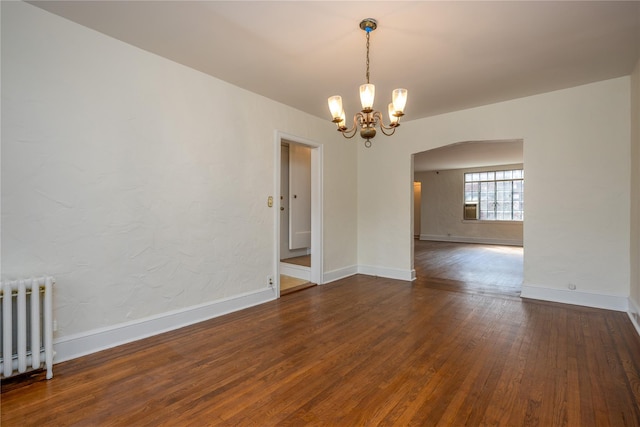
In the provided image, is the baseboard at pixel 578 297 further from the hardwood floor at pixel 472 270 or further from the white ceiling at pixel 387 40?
the white ceiling at pixel 387 40

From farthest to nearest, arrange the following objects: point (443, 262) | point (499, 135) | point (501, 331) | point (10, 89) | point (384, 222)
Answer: point (443, 262) < point (384, 222) < point (499, 135) < point (501, 331) < point (10, 89)

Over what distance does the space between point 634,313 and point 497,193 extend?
25.7ft

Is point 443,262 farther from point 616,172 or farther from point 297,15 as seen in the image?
point 297,15

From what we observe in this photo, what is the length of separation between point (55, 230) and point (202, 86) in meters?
1.87

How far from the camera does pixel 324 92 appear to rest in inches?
145

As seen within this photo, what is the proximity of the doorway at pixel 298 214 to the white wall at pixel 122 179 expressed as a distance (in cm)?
61

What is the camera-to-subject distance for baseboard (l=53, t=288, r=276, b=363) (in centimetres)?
235

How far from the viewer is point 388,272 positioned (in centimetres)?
515

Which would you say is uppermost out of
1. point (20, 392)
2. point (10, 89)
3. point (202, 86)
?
point (202, 86)

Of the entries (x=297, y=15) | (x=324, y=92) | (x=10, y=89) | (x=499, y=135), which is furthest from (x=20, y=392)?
(x=499, y=135)

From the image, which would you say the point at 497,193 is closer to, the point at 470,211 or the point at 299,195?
the point at 470,211

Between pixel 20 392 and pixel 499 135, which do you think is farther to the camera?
pixel 499 135

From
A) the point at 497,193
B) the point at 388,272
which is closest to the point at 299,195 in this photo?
the point at 388,272

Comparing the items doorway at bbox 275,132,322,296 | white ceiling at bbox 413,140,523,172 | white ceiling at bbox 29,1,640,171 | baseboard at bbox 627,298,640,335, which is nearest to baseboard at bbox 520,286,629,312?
baseboard at bbox 627,298,640,335
